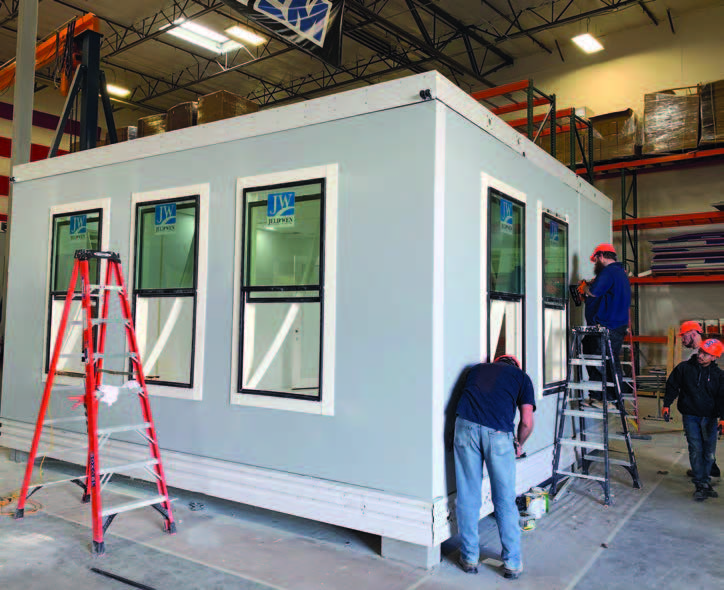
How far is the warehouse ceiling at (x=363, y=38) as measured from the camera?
1279 centimetres

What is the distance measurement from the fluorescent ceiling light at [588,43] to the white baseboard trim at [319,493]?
1017 centimetres

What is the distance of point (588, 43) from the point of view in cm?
1301

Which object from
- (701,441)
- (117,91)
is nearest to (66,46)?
(701,441)

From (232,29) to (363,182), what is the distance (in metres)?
11.0

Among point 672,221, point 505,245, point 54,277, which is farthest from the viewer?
point 672,221

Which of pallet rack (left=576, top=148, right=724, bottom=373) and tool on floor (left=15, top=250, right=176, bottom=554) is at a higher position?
pallet rack (left=576, top=148, right=724, bottom=373)

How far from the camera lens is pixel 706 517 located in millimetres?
4973

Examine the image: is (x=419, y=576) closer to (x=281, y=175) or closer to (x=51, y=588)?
(x=51, y=588)

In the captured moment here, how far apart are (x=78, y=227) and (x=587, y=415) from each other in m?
5.41

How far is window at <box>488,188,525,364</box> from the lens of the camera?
16.1 feet

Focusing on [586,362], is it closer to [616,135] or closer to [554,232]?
[554,232]

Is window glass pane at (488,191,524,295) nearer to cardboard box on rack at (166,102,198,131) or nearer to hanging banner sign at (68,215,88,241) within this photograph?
cardboard box on rack at (166,102,198,131)

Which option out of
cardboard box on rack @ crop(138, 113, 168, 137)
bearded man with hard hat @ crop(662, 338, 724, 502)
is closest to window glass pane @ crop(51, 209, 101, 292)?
cardboard box on rack @ crop(138, 113, 168, 137)

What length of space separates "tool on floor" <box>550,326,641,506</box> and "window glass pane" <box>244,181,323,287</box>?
274cm
